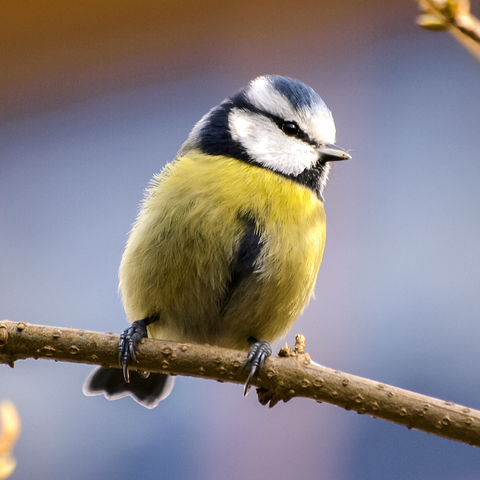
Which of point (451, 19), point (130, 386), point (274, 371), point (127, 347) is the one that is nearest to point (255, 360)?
point (274, 371)

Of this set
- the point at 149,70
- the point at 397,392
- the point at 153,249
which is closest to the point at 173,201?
the point at 153,249

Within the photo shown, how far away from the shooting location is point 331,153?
1.15 m

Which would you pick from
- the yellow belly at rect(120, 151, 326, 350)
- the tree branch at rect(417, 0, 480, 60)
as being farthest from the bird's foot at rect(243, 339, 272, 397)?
the tree branch at rect(417, 0, 480, 60)

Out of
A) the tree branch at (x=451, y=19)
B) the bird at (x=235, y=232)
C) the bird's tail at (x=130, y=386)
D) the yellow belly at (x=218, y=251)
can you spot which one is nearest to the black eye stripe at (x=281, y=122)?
the bird at (x=235, y=232)

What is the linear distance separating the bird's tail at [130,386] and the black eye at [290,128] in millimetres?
599

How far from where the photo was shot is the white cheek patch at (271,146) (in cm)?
114

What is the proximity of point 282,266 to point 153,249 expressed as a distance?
0.24m

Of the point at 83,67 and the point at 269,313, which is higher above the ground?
the point at 83,67

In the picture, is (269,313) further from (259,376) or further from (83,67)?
(83,67)

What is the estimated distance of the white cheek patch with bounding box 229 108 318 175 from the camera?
1.14m

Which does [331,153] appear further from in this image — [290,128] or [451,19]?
[451,19]

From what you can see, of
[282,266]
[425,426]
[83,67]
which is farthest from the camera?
[83,67]

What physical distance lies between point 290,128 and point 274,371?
1.74ft

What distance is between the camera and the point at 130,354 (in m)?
0.89
